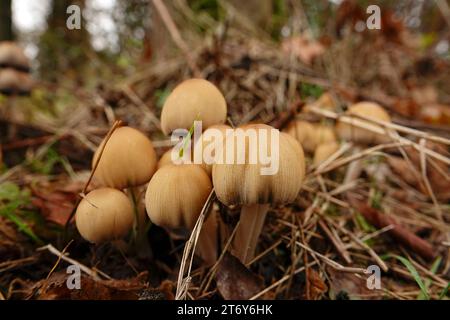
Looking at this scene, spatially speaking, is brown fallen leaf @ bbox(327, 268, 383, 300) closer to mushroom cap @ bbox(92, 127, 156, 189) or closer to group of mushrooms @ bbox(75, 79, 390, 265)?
group of mushrooms @ bbox(75, 79, 390, 265)

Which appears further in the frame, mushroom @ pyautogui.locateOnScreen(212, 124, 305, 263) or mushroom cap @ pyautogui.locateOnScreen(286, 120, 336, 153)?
mushroom cap @ pyautogui.locateOnScreen(286, 120, 336, 153)

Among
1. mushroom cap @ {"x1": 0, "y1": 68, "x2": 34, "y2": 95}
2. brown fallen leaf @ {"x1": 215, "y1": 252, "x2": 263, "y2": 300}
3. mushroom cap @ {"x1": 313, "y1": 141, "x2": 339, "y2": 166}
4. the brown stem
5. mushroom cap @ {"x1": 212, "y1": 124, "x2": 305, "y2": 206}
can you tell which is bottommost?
brown fallen leaf @ {"x1": 215, "y1": 252, "x2": 263, "y2": 300}

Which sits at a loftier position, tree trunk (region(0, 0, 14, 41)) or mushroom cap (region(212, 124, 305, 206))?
tree trunk (region(0, 0, 14, 41))

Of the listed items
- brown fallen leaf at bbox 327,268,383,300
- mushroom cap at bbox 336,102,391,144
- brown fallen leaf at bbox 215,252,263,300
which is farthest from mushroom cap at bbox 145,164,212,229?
mushroom cap at bbox 336,102,391,144

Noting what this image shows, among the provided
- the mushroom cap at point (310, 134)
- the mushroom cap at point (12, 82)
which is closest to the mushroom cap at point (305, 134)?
the mushroom cap at point (310, 134)

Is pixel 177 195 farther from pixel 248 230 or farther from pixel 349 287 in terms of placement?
pixel 349 287

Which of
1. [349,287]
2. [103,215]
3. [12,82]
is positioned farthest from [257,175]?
[12,82]

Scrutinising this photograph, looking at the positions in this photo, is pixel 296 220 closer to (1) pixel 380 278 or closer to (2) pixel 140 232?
(1) pixel 380 278
